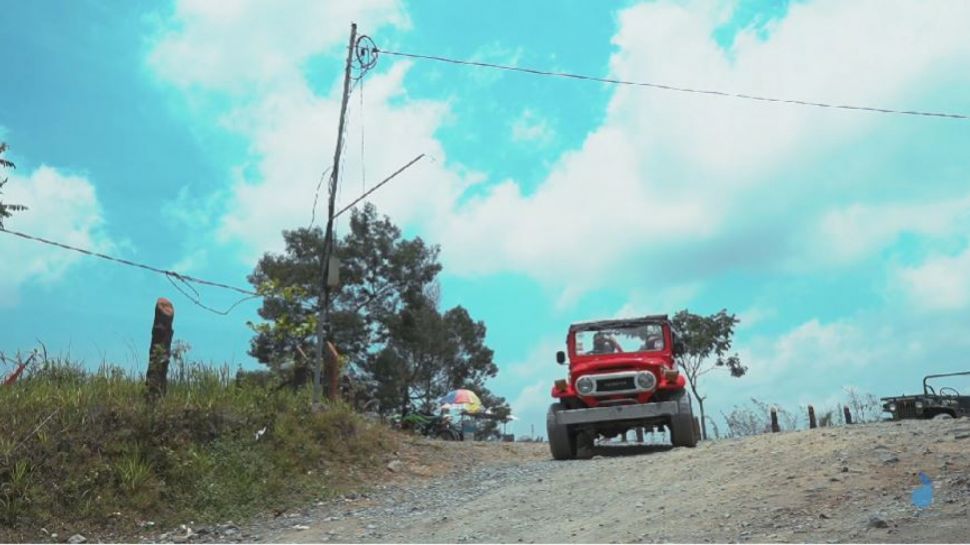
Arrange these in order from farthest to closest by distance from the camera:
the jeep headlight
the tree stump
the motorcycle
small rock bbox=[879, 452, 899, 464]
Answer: the motorcycle, the jeep headlight, the tree stump, small rock bbox=[879, 452, 899, 464]

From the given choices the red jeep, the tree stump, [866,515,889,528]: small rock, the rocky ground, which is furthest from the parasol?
[866,515,889,528]: small rock

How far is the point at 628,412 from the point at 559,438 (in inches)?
55.1

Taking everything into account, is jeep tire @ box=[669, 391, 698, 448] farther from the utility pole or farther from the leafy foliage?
the leafy foliage

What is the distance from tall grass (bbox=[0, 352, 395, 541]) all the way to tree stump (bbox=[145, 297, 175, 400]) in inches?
8.7

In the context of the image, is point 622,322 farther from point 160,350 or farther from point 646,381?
point 160,350

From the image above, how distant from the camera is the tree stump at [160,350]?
13008 millimetres

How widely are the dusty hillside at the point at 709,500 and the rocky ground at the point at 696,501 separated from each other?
19mm

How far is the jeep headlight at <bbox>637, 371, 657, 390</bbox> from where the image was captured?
14.9m

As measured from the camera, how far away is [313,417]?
14125 millimetres

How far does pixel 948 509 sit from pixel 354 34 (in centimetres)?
1326

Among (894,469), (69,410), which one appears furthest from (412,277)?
(894,469)

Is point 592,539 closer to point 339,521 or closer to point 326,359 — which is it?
point 339,521

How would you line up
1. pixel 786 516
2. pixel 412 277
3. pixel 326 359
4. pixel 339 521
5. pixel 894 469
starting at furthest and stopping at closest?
pixel 412 277, pixel 326 359, pixel 339 521, pixel 894 469, pixel 786 516

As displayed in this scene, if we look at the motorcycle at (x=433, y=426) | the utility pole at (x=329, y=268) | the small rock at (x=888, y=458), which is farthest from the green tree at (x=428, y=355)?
the small rock at (x=888, y=458)
